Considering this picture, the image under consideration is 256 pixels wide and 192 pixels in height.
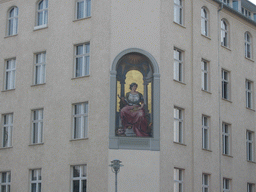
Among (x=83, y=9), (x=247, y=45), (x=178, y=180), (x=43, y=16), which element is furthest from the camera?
(x=247, y=45)

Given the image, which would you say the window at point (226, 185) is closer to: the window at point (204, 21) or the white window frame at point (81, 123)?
the window at point (204, 21)

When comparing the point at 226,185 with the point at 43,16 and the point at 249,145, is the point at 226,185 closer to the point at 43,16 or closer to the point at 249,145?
the point at 249,145

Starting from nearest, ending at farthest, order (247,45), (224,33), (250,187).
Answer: (224,33)
(250,187)
(247,45)

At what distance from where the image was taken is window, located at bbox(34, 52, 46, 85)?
34206 millimetres

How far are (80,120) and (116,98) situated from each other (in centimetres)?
234

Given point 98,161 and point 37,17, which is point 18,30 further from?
point 98,161

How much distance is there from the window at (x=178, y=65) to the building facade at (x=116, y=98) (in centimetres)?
7

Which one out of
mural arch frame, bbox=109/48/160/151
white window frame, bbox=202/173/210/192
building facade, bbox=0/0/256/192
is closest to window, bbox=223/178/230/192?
building facade, bbox=0/0/256/192

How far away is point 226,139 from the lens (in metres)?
36.6

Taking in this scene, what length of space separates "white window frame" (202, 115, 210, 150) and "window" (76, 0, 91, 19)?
858 cm

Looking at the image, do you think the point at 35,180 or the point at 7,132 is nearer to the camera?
the point at 35,180

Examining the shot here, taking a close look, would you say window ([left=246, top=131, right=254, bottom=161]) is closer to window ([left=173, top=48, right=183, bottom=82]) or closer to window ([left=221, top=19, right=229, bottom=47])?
window ([left=221, top=19, right=229, bottom=47])

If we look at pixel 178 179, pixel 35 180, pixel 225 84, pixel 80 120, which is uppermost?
pixel 225 84

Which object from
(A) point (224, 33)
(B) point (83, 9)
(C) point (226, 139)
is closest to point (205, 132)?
(C) point (226, 139)
